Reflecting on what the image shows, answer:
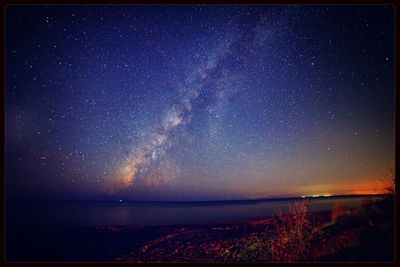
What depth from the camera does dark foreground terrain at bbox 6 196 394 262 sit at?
911 cm

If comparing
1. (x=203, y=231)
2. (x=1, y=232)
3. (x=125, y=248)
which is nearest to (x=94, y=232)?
(x=125, y=248)

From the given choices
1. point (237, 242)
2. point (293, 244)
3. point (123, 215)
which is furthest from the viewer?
point (123, 215)

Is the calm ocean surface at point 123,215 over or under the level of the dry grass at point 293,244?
under

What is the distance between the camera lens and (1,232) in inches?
327

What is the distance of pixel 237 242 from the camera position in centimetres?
1461

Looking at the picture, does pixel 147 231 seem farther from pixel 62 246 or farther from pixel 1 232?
pixel 1 232

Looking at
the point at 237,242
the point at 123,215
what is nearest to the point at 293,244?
the point at 237,242

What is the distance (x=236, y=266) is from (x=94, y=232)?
1960 cm

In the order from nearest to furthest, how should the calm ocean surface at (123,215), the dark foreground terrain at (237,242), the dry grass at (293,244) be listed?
the dark foreground terrain at (237,242) → the dry grass at (293,244) → the calm ocean surface at (123,215)

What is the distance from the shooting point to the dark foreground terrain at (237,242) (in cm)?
911

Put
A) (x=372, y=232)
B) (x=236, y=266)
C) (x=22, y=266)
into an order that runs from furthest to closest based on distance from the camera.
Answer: (x=372, y=232)
(x=236, y=266)
(x=22, y=266)

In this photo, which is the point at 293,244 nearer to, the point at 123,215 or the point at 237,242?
the point at 237,242

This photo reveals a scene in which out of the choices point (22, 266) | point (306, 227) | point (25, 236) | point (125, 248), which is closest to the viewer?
point (22, 266)

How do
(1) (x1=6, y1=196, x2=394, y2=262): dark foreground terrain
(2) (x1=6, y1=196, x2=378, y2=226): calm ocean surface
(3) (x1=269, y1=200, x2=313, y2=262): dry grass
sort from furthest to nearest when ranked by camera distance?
(2) (x1=6, y1=196, x2=378, y2=226): calm ocean surface < (3) (x1=269, y1=200, x2=313, y2=262): dry grass < (1) (x1=6, y1=196, x2=394, y2=262): dark foreground terrain
